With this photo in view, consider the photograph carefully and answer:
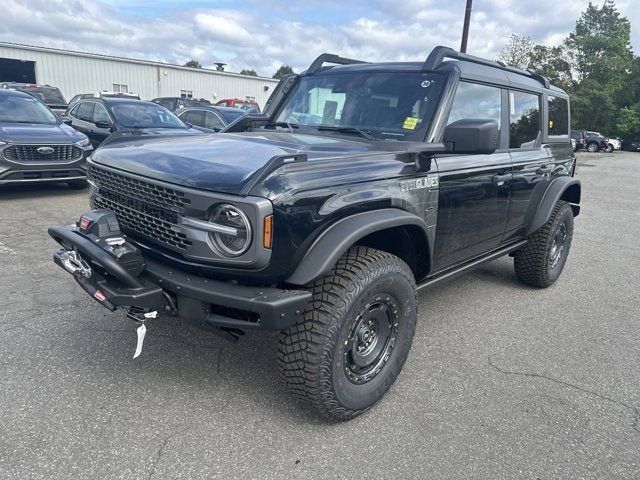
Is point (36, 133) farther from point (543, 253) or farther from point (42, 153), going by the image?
point (543, 253)

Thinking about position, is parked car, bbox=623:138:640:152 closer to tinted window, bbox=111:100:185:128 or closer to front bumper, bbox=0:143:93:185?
tinted window, bbox=111:100:185:128

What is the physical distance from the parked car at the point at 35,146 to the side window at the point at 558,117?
263 inches

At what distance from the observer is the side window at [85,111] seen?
9945 mm

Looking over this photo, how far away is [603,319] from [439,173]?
Answer: 2323mm

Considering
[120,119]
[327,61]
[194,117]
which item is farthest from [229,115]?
[327,61]

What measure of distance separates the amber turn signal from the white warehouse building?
31.7 meters

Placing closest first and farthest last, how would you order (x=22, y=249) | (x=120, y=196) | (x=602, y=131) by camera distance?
(x=120, y=196) < (x=22, y=249) < (x=602, y=131)

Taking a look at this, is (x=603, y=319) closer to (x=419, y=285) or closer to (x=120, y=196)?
(x=419, y=285)

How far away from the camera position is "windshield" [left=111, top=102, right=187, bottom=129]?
30.7ft

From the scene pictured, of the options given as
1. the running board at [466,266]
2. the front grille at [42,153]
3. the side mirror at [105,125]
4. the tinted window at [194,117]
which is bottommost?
the running board at [466,266]

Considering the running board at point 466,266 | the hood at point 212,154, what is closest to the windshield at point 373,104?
the hood at point 212,154

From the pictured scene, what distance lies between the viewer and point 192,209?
2.27m

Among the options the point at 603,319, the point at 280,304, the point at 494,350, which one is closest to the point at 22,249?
the point at 280,304

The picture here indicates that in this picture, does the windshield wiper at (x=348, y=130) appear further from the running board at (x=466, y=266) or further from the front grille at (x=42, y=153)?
the front grille at (x=42, y=153)
